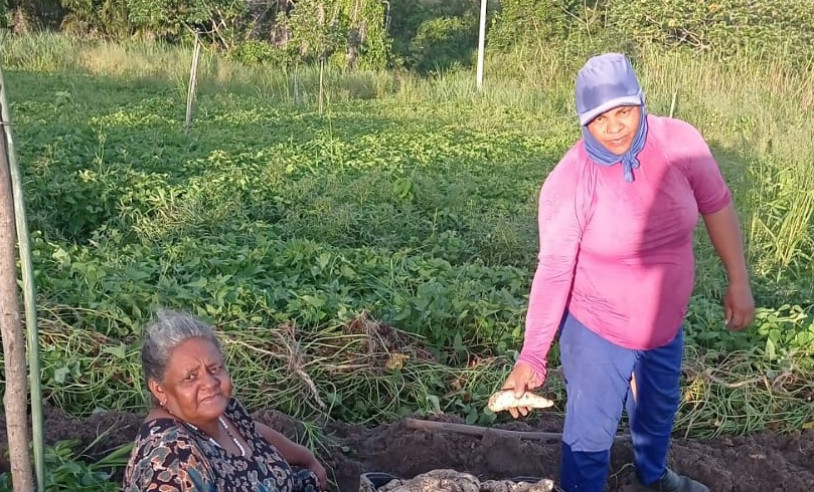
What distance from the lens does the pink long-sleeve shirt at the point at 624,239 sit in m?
2.65

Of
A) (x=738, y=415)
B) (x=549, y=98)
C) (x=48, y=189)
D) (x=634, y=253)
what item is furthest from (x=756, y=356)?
(x=549, y=98)

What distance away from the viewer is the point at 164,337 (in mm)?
2514

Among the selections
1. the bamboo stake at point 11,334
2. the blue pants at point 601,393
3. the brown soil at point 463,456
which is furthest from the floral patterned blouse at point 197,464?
the blue pants at point 601,393

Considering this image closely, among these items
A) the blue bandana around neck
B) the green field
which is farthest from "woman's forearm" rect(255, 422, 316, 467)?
the blue bandana around neck

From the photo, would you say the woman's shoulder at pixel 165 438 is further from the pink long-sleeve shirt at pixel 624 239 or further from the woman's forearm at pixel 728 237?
the woman's forearm at pixel 728 237

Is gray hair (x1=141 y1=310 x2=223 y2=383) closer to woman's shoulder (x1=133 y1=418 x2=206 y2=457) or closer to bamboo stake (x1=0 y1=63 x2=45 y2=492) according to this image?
woman's shoulder (x1=133 y1=418 x2=206 y2=457)

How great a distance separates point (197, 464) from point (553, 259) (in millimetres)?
1174

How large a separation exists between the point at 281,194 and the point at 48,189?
167 centimetres

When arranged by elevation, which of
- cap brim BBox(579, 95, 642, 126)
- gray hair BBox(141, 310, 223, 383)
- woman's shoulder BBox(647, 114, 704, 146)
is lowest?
gray hair BBox(141, 310, 223, 383)

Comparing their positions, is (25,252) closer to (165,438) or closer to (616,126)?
(165,438)

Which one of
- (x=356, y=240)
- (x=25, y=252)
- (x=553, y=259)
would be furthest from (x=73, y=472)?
(x=356, y=240)

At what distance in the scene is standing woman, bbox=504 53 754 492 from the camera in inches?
102

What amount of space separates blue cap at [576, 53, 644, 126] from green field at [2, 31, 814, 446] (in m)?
1.69

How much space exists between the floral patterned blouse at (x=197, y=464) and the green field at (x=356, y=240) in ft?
3.17
